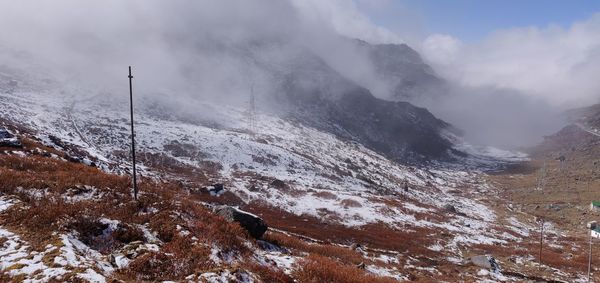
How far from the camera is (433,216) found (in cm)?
7912

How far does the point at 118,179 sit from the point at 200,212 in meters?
5.41

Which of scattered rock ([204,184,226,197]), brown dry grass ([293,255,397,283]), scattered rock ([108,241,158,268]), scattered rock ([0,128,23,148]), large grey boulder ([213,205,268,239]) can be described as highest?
scattered rock ([0,128,23,148])

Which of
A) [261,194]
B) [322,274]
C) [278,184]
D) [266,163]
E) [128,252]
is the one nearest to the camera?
[128,252]

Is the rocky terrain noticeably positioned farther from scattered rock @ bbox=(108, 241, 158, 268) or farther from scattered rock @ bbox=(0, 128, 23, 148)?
scattered rock @ bbox=(0, 128, 23, 148)

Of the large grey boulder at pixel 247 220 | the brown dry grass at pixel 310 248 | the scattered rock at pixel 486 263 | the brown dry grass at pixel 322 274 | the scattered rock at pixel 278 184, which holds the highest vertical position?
the large grey boulder at pixel 247 220

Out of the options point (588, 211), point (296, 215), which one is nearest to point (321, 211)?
point (296, 215)

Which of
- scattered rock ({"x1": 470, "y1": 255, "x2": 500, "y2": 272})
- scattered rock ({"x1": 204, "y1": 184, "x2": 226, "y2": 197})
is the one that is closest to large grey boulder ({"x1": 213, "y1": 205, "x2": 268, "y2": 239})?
scattered rock ({"x1": 470, "y1": 255, "x2": 500, "y2": 272})

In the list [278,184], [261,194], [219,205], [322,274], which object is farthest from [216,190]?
[322,274]

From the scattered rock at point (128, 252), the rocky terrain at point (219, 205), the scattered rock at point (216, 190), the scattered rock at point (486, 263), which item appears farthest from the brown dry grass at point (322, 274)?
the scattered rock at point (216, 190)

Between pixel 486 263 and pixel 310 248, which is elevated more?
pixel 310 248

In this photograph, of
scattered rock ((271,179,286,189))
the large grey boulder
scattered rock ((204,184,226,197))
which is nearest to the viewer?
the large grey boulder

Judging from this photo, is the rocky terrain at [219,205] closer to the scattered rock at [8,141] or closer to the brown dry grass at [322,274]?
the brown dry grass at [322,274]

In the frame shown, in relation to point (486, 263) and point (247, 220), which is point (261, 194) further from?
point (247, 220)

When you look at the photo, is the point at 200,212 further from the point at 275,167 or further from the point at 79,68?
the point at 79,68
